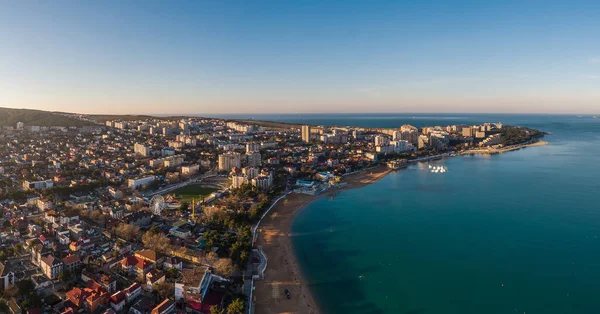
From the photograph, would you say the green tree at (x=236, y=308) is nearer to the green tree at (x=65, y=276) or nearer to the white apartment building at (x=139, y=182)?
the green tree at (x=65, y=276)

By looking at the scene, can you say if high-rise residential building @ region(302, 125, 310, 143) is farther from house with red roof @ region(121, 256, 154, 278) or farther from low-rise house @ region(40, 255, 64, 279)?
low-rise house @ region(40, 255, 64, 279)

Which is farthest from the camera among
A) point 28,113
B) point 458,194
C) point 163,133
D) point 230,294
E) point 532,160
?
point 28,113

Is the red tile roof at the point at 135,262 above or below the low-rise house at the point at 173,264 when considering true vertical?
above

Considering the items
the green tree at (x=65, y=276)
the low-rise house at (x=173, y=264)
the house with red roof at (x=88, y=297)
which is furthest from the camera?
the low-rise house at (x=173, y=264)

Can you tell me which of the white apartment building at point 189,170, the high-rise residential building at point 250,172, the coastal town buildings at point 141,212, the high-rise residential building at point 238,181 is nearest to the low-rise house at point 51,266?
the coastal town buildings at point 141,212

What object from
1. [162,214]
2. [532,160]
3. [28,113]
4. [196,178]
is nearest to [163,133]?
[28,113]

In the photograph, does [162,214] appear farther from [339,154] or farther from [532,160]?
[532,160]
